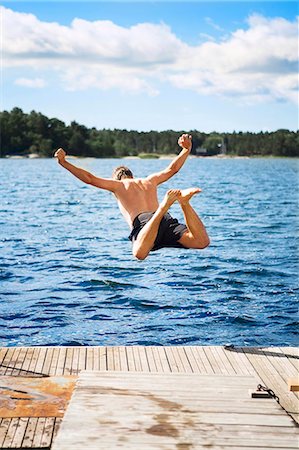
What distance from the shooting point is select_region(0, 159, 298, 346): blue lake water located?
460 inches

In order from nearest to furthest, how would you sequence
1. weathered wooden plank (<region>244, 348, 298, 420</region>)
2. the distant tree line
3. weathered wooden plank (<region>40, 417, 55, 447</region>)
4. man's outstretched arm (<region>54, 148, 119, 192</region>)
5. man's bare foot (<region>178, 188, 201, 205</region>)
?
man's bare foot (<region>178, 188, 201, 205</region>)
weathered wooden plank (<region>40, 417, 55, 447</region>)
man's outstretched arm (<region>54, 148, 119, 192</region>)
weathered wooden plank (<region>244, 348, 298, 420</region>)
the distant tree line

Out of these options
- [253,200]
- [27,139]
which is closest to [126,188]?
[253,200]

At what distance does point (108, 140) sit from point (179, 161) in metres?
77.9

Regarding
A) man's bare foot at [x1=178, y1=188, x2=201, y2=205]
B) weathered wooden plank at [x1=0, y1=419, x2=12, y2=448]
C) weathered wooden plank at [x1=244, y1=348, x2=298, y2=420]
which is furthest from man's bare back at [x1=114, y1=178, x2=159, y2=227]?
weathered wooden plank at [x1=244, y1=348, x2=298, y2=420]

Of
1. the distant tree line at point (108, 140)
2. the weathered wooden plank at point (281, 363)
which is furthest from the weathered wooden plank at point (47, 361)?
the distant tree line at point (108, 140)

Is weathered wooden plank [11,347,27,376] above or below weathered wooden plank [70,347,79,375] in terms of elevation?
above

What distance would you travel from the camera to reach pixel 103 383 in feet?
18.1

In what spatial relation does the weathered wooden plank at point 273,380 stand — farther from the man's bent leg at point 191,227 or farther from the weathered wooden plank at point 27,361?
the weathered wooden plank at point 27,361

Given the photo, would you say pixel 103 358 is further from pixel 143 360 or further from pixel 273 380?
pixel 273 380

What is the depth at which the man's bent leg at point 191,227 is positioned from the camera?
5059 mm

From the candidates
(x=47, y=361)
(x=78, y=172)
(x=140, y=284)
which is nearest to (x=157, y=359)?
(x=47, y=361)

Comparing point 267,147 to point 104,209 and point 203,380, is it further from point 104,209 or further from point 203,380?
point 203,380

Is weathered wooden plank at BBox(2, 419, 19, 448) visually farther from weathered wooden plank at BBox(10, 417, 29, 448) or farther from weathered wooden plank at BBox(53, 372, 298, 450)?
weathered wooden plank at BBox(53, 372, 298, 450)

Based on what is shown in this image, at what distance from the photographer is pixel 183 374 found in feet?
19.3
